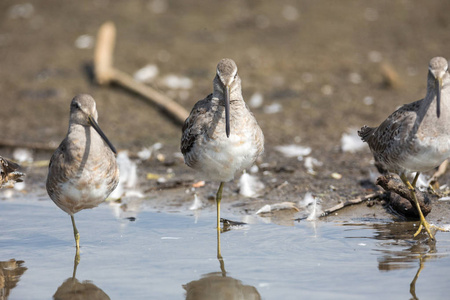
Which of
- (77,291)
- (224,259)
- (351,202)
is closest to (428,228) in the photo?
(351,202)

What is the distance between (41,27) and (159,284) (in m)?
11.7

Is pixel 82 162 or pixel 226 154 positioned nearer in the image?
pixel 82 162

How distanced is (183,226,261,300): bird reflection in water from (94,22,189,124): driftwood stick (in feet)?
17.7

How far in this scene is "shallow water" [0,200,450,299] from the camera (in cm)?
511

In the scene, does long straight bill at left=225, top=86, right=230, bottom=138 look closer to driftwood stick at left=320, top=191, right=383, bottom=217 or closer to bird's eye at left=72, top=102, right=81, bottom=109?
bird's eye at left=72, top=102, right=81, bottom=109

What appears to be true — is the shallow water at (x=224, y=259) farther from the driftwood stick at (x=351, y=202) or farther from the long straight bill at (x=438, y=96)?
the long straight bill at (x=438, y=96)

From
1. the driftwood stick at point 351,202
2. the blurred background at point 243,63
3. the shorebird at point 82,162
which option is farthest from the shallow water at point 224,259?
the blurred background at point 243,63

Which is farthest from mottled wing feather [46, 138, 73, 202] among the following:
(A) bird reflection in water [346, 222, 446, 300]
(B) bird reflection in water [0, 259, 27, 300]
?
(A) bird reflection in water [346, 222, 446, 300]

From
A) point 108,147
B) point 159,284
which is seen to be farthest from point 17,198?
point 159,284

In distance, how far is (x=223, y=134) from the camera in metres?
6.48

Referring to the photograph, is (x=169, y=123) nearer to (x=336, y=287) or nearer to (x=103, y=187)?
(x=103, y=187)

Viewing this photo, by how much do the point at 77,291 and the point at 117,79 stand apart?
7195mm

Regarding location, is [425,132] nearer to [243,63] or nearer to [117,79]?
[243,63]

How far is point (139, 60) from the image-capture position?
13164mm
